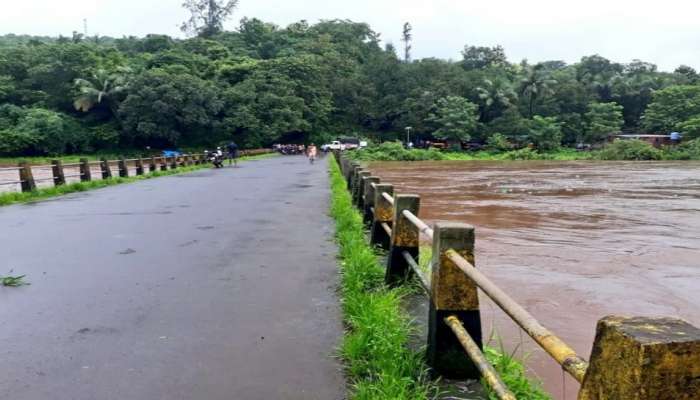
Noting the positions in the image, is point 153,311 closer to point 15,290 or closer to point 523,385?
point 15,290

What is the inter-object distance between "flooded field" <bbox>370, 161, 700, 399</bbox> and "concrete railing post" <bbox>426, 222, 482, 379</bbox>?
2.62 ft

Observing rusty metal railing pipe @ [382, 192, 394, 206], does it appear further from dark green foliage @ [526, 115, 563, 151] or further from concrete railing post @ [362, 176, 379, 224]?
dark green foliage @ [526, 115, 563, 151]

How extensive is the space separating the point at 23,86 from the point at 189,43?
22322 mm

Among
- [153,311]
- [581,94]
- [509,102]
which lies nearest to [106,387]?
[153,311]

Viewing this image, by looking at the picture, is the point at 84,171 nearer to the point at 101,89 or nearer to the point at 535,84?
the point at 101,89

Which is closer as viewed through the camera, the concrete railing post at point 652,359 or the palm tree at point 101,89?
the concrete railing post at point 652,359

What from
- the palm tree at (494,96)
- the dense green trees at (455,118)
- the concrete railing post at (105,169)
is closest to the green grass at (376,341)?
the concrete railing post at (105,169)

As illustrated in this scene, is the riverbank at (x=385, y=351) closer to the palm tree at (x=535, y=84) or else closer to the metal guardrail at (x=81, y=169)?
the metal guardrail at (x=81, y=169)

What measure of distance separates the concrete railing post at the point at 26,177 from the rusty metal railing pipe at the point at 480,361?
43.7ft

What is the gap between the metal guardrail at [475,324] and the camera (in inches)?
57.6

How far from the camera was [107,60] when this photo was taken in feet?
193

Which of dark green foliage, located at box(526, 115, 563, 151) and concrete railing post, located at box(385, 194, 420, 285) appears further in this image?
dark green foliage, located at box(526, 115, 563, 151)

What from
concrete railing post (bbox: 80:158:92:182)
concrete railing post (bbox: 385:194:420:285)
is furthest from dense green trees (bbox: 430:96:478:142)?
concrete railing post (bbox: 385:194:420:285)

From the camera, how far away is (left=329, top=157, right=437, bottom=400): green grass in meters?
3.11
